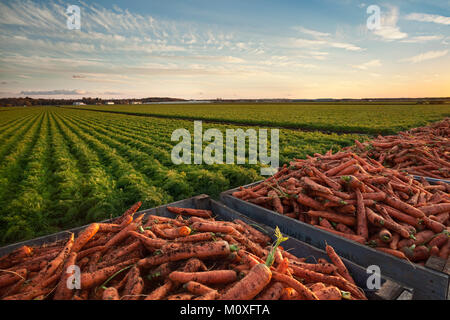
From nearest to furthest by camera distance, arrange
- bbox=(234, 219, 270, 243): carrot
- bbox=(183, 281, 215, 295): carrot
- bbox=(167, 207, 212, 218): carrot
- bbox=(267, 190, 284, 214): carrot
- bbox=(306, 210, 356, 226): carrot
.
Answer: bbox=(183, 281, 215, 295): carrot < bbox=(234, 219, 270, 243): carrot < bbox=(306, 210, 356, 226): carrot < bbox=(267, 190, 284, 214): carrot < bbox=(167, 207, 212, 218): carrot

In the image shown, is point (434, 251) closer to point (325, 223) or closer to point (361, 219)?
point (361, 219)

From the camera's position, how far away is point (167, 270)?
224 cm

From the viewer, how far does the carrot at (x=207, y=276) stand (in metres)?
2.09

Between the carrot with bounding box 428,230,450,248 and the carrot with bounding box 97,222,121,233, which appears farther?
the carrot with bounding box 97,222,121,233

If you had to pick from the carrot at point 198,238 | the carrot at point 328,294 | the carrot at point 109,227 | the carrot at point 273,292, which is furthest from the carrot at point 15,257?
the carrot at point 328,294

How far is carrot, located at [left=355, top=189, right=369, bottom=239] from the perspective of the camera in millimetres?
3196

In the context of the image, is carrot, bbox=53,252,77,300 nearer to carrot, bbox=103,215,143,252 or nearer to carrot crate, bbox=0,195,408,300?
carrot, bbox=103,215,143,252

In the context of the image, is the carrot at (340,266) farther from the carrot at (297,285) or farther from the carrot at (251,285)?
the carrot at (251,285)

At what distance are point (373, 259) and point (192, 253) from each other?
209cm

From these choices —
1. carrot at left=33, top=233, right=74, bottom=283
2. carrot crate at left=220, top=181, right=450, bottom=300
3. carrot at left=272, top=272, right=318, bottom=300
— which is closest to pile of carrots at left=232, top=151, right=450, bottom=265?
carrot crate at left=220, top=181, right=450, bottom=300

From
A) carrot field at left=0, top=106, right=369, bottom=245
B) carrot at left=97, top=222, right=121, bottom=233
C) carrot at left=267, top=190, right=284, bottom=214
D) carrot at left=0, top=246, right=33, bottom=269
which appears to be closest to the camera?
carrot at left=0, top=246, right=33, bottom=269

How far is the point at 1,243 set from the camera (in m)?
4.14

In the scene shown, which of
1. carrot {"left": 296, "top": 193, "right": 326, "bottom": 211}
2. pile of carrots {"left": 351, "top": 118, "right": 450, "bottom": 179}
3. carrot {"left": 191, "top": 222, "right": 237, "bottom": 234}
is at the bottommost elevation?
carrot {"left": 191, "top": 222, "right": 237, "bottom": 234}

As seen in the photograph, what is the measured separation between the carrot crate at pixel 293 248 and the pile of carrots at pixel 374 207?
0.56 metres
